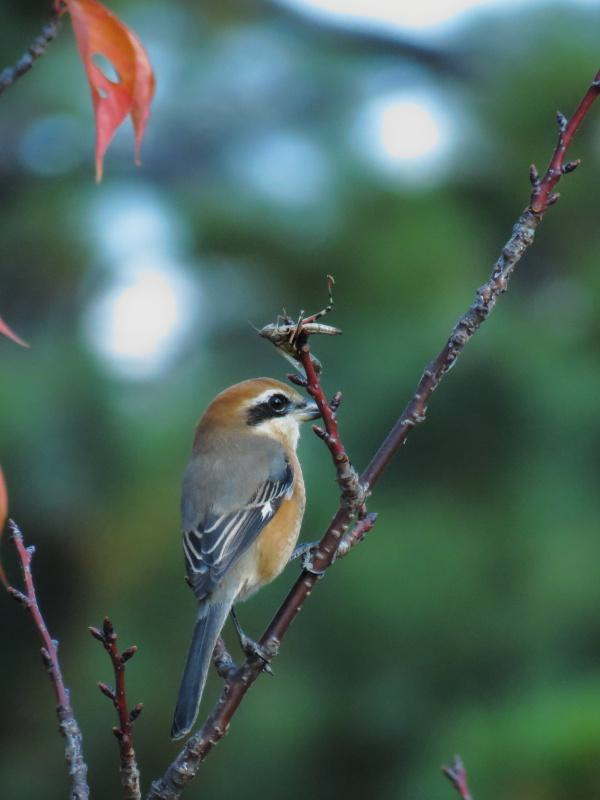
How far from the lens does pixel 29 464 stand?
537 centimetres

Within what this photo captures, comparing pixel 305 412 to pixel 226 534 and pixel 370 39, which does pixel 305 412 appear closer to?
pixel 226 534

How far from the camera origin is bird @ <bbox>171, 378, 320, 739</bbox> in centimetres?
307

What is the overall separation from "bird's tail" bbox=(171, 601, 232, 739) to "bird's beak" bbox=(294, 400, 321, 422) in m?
0.73

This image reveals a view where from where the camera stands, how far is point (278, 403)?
3584 mm

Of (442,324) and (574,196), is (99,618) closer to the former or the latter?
(442,324)

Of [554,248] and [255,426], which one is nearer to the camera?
[255,426]

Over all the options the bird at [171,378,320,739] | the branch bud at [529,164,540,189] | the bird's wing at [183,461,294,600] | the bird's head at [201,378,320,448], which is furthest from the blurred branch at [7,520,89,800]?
the bird's head at [201,378,320,448]

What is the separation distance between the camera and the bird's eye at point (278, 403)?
357cm

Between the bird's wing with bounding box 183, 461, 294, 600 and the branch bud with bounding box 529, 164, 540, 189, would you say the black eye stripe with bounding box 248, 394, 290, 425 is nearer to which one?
the bird's wing with bounding box 183, 461, 294, 600

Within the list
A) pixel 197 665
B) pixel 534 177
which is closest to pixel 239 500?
pixel 197 665

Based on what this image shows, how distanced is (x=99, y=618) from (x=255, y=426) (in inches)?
101

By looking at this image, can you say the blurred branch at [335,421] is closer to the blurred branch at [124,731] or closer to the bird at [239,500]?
the blurred branch at [124,731]

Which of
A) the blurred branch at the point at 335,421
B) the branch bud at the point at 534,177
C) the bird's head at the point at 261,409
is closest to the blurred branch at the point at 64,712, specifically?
the blurred branch at the point at 335,421

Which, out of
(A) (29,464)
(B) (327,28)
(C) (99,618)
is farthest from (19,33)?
(C) (99,618)
